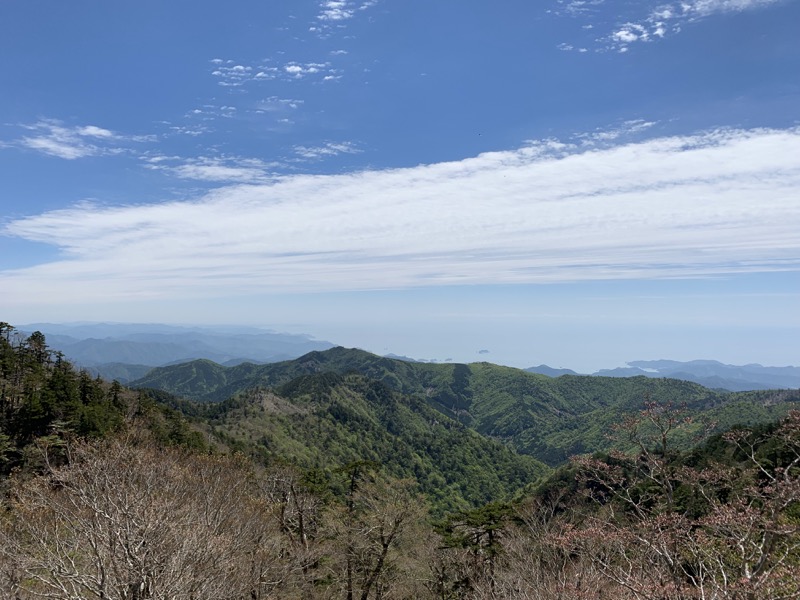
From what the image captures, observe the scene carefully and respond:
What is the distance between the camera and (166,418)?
86188 mm

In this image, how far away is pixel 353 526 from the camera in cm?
3070

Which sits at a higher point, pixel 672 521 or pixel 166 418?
pixel 672 521

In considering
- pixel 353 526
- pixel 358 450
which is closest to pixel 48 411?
pixel 353 526

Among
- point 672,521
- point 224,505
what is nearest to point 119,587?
point 224,505

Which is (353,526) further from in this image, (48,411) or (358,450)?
(358,450)

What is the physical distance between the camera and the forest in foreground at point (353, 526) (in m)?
11.7

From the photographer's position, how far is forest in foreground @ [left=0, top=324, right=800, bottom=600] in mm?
11688

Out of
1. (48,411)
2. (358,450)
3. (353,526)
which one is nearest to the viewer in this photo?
(353,526)

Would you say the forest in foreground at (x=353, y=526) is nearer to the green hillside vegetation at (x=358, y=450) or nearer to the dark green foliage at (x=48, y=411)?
the dark green foliage at (x=48, y=411)

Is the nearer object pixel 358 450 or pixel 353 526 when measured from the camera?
pixel 353 526

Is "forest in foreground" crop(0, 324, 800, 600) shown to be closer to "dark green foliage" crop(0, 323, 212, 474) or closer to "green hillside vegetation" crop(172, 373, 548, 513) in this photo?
"dark green foliage" crop(0, 323, 212, 474)

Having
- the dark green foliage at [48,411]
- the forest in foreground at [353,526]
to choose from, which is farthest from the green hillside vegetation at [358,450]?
the forest in foreground at [353,526]

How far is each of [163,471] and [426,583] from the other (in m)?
24.8

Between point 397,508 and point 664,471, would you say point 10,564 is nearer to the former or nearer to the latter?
point 397,508
